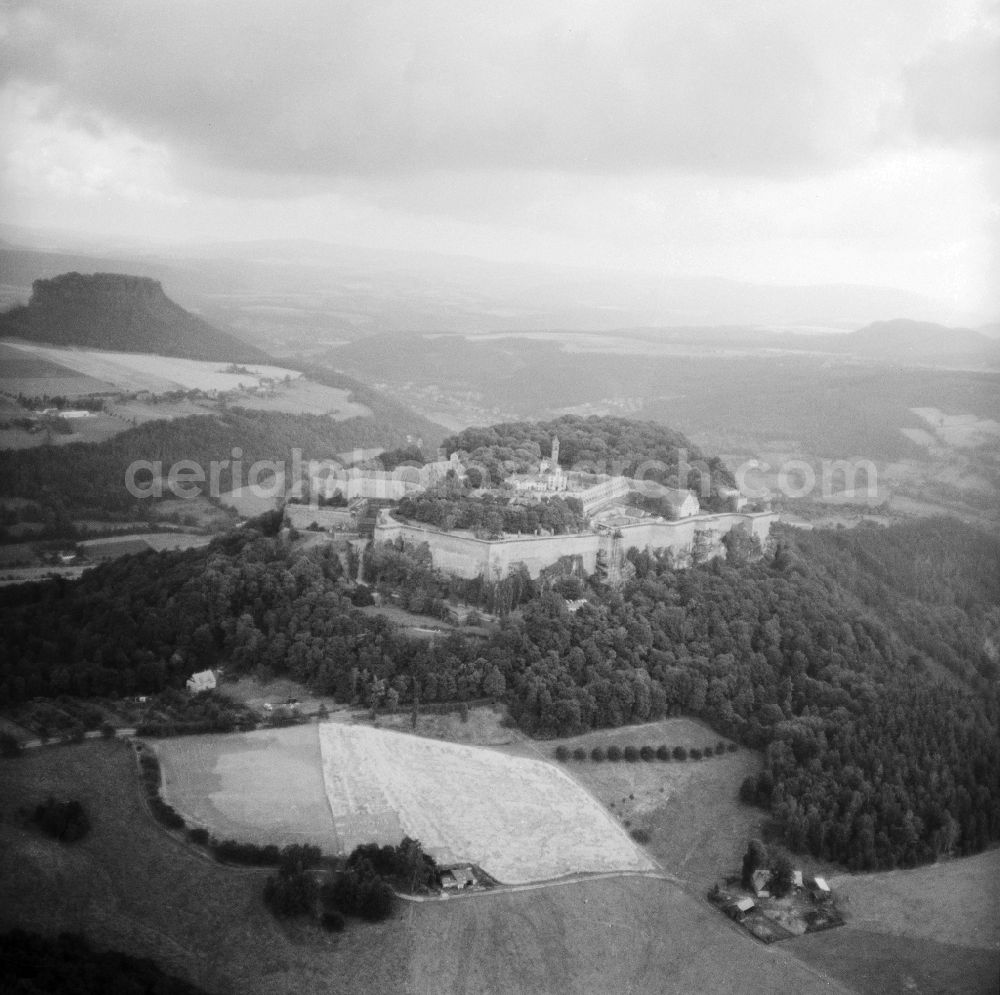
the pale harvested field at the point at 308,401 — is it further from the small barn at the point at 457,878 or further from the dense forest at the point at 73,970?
the dense forest at the point at 73,970

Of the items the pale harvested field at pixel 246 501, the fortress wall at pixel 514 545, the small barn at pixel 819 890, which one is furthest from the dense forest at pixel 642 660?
the pale harvested field at pixel 246 501

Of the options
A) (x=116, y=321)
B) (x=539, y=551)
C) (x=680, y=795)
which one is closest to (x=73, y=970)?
(x=680, y=795)

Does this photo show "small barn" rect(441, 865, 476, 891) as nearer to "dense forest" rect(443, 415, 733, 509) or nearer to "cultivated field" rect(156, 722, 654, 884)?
"cultivated field" rect(156, 722, 654, 884)

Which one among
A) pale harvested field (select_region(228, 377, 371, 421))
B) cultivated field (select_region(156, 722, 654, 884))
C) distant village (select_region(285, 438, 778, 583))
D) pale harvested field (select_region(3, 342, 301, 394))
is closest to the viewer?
cultivated field (select_region(156, 722, 654, 884))

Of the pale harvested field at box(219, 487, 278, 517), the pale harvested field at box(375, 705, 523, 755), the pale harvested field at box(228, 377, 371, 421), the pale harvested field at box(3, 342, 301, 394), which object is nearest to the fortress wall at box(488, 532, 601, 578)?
the pale harvested field at box(375, 705, 523, 755)

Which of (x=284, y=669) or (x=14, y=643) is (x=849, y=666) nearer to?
(x=284, y=669)
